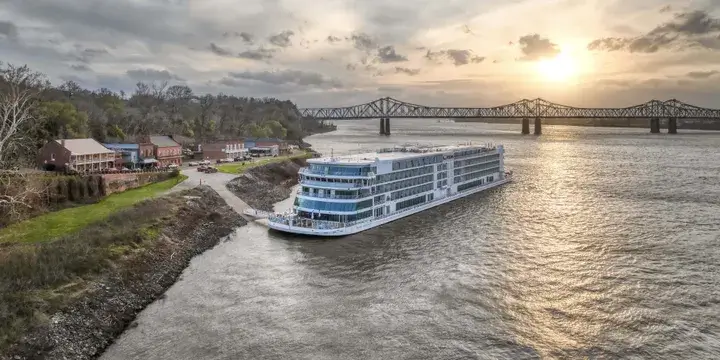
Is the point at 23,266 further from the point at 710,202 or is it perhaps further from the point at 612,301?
the point at 710,202

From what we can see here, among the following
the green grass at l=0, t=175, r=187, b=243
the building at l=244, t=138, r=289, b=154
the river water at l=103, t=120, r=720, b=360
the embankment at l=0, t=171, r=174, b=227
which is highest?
the building at l=244, t=138, r=289, b=154

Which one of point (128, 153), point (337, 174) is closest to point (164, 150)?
point (128, 153)

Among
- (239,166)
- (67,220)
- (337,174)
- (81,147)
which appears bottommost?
(67,220)

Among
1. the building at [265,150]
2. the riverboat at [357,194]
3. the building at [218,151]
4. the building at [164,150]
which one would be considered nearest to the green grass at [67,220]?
the riverboat at [357,194]

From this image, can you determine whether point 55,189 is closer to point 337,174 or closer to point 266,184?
point 337,174

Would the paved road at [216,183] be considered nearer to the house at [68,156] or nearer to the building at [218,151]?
the house at [68,156]

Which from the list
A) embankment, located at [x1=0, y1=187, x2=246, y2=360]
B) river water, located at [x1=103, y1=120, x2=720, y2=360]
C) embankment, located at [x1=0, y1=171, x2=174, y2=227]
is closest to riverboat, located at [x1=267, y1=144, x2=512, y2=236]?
river water, located at [x1=103, y1=120, x2=720, y2=360]

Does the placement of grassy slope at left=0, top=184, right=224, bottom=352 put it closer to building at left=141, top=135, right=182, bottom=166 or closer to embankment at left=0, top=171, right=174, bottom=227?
embankment at left=0, top=171, right=174, bottom=227
